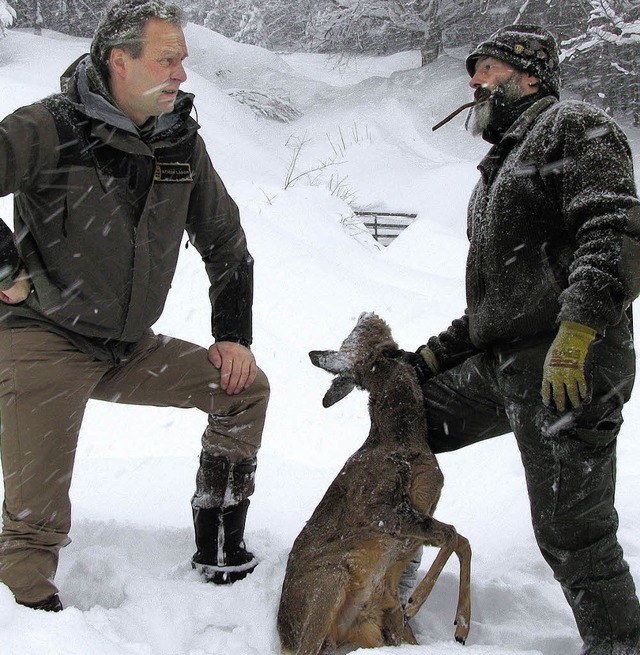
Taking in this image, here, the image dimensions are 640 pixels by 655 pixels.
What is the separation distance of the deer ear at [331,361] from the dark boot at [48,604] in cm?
151

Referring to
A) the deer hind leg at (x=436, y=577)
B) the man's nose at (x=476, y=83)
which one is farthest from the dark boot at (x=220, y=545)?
the man's nose at (x=476, y=83)

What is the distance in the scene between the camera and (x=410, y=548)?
296cm

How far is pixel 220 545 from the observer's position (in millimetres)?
3523

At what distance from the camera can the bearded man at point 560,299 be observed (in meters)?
2.48

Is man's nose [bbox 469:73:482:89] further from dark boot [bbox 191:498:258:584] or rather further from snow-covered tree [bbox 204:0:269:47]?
snow-covered tree [bbox 204:0:269:47]

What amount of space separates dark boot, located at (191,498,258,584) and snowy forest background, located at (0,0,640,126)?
60.9 feet

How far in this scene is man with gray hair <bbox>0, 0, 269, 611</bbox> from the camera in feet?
9.61

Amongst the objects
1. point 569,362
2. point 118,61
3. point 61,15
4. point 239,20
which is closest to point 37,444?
point 118,61

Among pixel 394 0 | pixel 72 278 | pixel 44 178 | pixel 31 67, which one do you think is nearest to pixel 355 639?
pixel 72 278

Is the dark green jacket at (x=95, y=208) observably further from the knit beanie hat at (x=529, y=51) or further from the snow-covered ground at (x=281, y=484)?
the knit beanie hat at (x=529, y=51)

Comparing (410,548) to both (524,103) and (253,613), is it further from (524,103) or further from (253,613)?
(524,103)

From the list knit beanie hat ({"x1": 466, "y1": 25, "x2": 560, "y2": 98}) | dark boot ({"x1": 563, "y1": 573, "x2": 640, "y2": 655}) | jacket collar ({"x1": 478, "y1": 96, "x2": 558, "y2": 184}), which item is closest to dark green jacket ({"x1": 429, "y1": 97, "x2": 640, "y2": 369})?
jacket collar ({"x1": 478, "y1": 96, "x2": 558, "y2": 184})

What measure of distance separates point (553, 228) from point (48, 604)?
99.6 inches

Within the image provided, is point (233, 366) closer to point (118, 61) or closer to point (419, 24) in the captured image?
point (118, 61)
